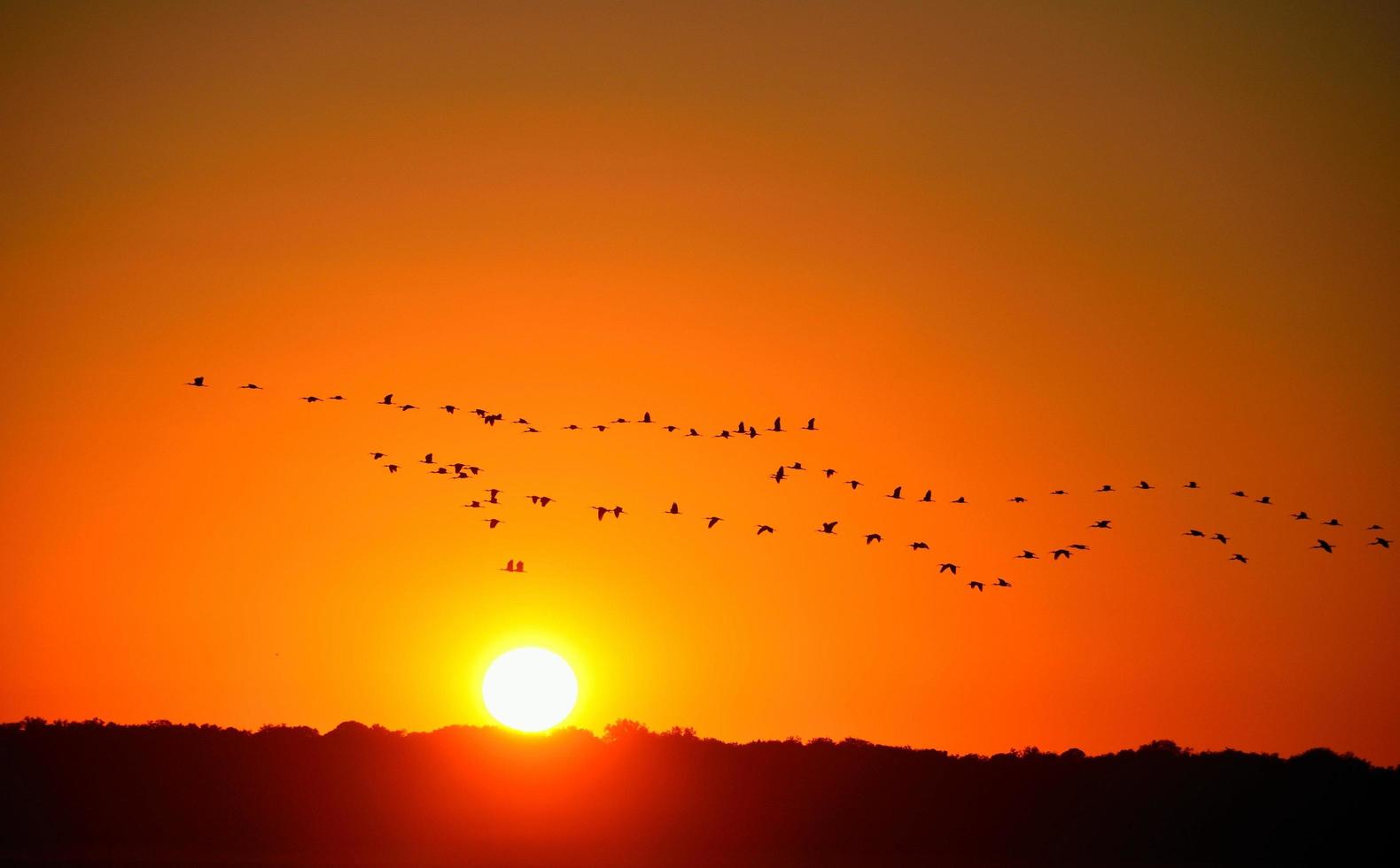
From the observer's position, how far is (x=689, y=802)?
4857 inches

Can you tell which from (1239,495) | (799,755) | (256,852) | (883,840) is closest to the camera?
(1239,495)

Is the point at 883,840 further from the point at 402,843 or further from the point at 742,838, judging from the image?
the point at 402,843

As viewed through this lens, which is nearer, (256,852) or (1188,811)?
(256,852)

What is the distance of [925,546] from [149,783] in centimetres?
5456

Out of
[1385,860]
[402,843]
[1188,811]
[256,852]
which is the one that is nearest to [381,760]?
[402,843]

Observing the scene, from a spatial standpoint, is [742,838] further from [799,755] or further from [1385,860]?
[1385,860]

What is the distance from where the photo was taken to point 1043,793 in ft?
409

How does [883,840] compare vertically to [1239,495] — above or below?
below

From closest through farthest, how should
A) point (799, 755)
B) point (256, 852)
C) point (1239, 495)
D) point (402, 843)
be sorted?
point (1239, 495), point (256, 852), point (402, 843), point (799, 755)

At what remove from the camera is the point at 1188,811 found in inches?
4766

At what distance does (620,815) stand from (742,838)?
26.7 feet

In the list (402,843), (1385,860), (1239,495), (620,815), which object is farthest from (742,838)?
(1239,495)

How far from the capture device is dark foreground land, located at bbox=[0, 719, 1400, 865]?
11188 centimetres

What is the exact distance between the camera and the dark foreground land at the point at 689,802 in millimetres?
111875
